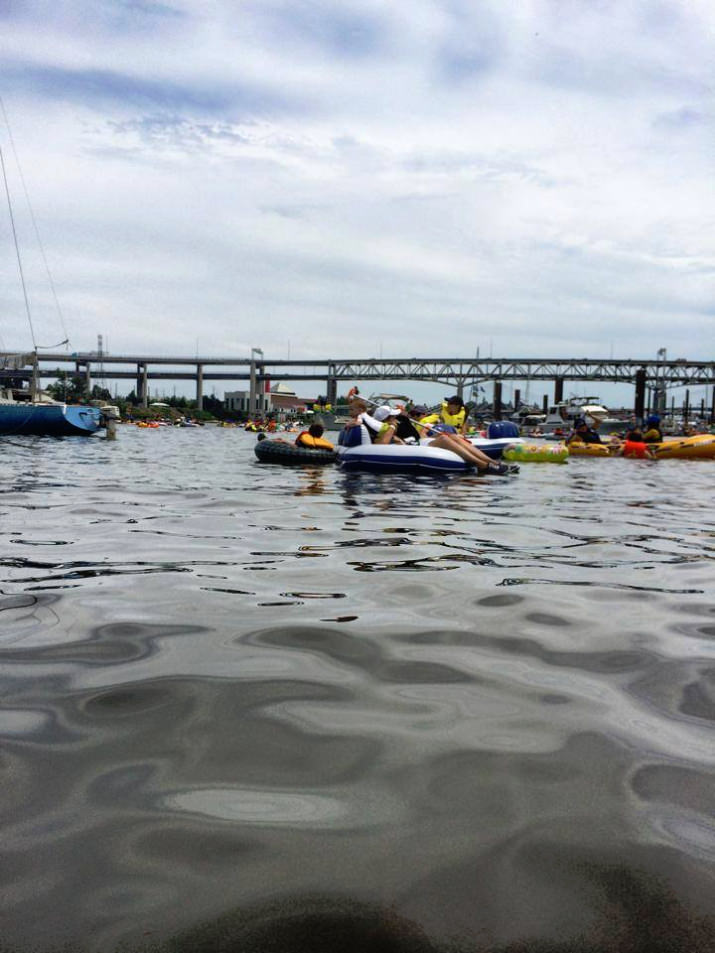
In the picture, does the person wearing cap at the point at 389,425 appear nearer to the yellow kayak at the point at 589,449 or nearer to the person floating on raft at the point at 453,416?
the person floating on raft at the point at 453,416

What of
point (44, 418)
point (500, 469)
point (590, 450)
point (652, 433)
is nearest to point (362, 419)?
point (500, 469)

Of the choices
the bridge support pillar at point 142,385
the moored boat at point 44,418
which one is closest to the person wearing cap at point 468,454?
the moored boat at point 44,418

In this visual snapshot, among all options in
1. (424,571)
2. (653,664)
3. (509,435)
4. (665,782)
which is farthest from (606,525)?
(509,435)

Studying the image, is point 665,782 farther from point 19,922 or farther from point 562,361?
point 562,361

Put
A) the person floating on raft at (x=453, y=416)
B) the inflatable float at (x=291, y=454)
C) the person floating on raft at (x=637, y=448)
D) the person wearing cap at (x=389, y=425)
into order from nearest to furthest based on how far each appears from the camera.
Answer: the person wearing cap at (x=389, y=425) < the inflatable float at (x=291, y=454) < the person floating on raft at (x=453, y=416) < the person floating on raft at (x=637, y=448)

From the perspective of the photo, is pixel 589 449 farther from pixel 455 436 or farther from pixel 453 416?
pixel 455 436

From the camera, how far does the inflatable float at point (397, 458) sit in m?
13.8

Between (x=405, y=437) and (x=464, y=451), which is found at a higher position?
(x=405, y=437)

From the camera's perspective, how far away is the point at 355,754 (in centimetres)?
230

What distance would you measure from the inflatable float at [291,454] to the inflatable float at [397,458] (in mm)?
2159

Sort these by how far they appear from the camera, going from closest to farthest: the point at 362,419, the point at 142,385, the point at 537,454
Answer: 1. the point at 362,419
2. the point at 537,454
3. the point at 142,385

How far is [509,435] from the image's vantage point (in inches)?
760

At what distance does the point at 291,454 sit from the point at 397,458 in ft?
12.6

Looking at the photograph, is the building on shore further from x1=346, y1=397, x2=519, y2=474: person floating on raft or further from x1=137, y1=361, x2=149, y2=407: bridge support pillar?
x1=346, y1=397, x2=519, y2=474: person floating on raft
